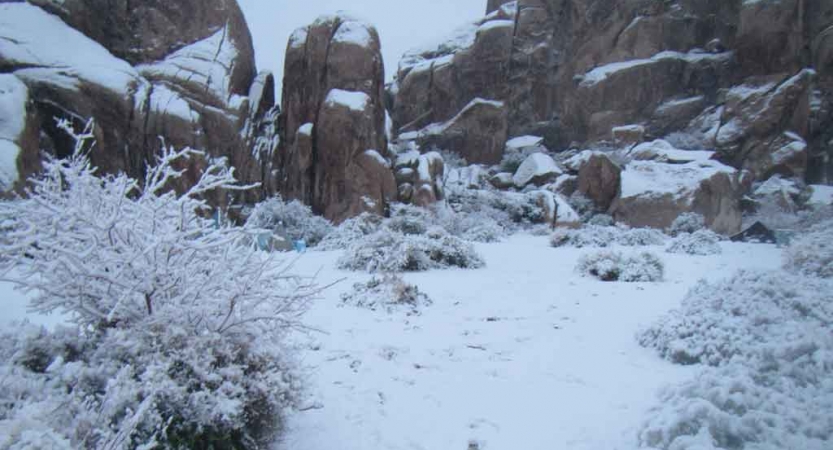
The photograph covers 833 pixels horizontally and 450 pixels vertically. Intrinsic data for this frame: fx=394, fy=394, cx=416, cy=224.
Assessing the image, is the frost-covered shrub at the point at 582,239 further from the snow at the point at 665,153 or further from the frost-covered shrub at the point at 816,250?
the frost-covered shrub at the point at 816,250

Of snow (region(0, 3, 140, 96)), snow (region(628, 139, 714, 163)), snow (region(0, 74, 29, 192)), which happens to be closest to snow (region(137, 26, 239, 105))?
snow (region(0, 3, 140, 96))

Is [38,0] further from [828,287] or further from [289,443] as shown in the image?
[828,287]

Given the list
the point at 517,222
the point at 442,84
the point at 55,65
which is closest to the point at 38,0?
the point at 55,65

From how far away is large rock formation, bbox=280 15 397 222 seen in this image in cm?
1573

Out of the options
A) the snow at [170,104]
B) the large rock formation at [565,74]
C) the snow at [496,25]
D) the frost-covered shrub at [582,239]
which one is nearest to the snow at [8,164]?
the snow at [170,104]

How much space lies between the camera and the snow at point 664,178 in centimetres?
1435

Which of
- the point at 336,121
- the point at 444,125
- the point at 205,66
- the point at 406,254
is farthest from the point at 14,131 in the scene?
the point at 444,125

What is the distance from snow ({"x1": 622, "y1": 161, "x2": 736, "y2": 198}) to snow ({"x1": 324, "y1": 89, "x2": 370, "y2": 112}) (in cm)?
1123

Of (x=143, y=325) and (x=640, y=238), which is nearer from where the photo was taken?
(x=143, y=325)

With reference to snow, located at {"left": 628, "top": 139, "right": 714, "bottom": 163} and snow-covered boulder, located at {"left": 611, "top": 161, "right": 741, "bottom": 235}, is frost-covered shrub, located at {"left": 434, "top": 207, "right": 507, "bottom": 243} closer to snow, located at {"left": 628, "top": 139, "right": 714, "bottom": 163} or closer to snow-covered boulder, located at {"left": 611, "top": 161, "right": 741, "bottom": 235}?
snow-covered boulder, located at {"left": 611, "top": 161, "right": 741, "bottom": 235}

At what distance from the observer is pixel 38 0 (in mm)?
12117

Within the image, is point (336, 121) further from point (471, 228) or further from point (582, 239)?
point (582, 239)

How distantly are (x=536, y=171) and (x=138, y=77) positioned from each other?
17.6 meters

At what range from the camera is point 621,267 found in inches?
235
